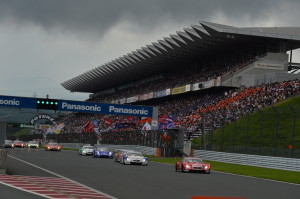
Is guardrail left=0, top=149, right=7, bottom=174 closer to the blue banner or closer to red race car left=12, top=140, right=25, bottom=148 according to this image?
the blue banner

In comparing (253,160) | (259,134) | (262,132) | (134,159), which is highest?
(262,132)

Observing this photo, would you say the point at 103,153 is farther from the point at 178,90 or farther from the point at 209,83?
the point at 178,90

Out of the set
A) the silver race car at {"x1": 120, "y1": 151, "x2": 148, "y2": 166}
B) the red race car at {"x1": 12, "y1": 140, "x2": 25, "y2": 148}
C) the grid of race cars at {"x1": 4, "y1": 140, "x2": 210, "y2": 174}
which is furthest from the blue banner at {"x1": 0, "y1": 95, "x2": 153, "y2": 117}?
the red race car at {"x1": 12, "y1": 140, "x2": 25, "y2": 148}

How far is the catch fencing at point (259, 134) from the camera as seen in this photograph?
1316 inches

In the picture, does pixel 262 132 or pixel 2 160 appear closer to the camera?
pixel 2 160

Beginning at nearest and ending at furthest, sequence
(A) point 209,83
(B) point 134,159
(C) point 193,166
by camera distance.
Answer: (C) point 193,166 < (B) point 134,159 < (A) point 209,83

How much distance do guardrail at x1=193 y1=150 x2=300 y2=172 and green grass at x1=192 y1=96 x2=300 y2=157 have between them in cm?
49

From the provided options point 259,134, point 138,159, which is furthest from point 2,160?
point 259,134

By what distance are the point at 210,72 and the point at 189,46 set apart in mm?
4942

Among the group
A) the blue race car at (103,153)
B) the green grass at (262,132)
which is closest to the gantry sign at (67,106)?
the blue race car at (103,153)

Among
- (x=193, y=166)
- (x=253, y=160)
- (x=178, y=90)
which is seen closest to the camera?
(x=193, y=166)

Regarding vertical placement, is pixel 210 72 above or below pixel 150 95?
above

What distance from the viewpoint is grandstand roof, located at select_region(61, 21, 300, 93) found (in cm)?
6006

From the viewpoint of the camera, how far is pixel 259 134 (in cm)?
3681
